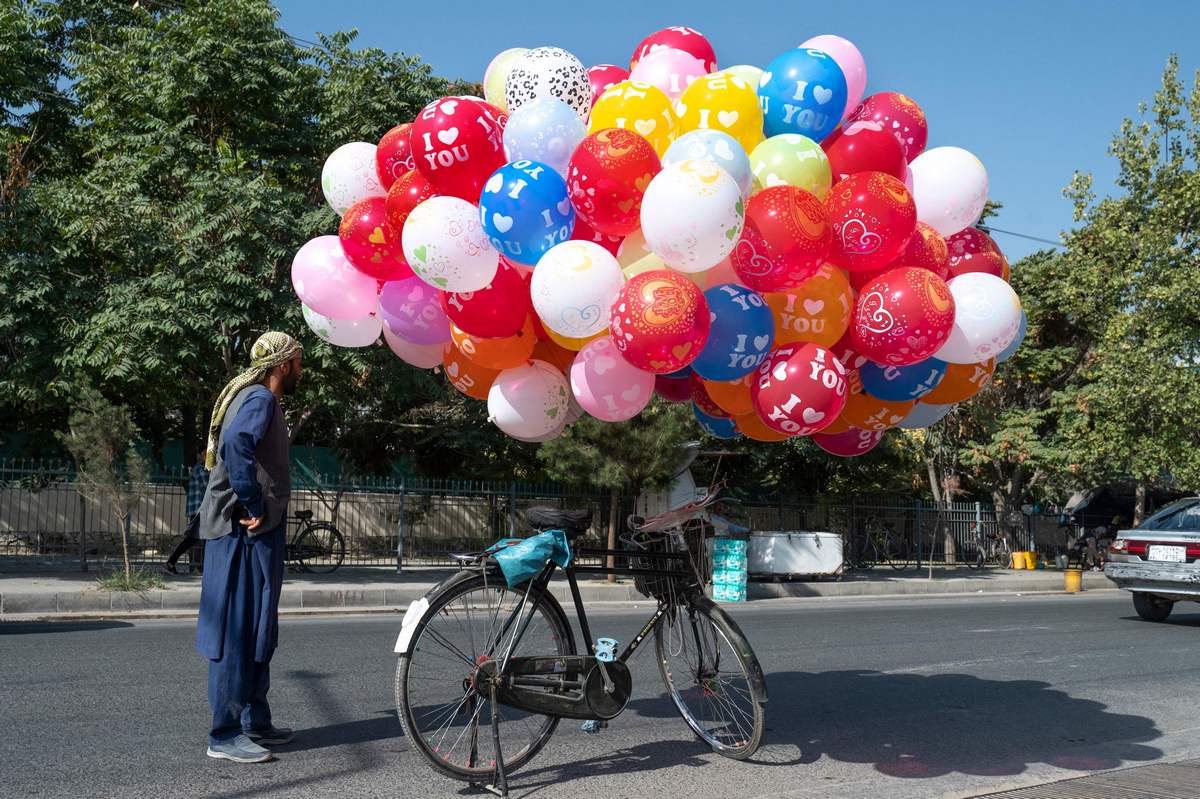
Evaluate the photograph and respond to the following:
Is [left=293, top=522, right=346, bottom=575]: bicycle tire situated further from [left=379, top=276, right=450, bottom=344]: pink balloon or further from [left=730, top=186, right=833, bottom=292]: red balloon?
[left=730, top=186, right=833, bottom=292]: red balloon

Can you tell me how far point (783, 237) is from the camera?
4445mm

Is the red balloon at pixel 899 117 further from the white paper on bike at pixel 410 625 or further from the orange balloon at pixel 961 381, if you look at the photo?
the white paper on bike at pixel 410 625

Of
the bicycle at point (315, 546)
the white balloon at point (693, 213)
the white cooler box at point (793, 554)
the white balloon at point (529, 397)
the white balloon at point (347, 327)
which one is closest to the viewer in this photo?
the white balloon at point (693, 213)

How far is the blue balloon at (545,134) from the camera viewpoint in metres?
4.68

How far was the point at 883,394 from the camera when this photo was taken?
5.12 m

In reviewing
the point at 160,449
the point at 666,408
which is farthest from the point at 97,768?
the point at 160,449

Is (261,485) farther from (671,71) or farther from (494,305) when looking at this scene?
(671,71)

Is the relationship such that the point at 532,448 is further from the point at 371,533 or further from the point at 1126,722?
the point at 1126,722

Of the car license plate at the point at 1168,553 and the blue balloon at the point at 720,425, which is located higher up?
the blue balloon at the point at 720,425

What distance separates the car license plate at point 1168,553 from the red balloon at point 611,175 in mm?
11011

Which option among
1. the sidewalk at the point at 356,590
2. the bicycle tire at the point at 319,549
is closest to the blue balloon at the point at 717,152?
the sidewalk at the point at 356,590

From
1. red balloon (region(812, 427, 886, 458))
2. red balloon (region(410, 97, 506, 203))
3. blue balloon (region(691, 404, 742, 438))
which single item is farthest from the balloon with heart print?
red balloon (region(812, 427, 886, 458))

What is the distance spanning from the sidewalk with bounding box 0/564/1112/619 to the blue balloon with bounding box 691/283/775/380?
5.89 feet

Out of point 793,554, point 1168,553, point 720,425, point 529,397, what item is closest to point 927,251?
point 720,425
